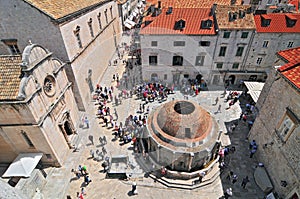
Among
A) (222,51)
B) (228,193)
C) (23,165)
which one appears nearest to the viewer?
(228,193)

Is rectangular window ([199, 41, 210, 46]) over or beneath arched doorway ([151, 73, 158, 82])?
over

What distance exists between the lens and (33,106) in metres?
14.6

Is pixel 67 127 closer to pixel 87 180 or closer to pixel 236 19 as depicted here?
pixel 87 180

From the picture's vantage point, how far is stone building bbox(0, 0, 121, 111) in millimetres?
17656

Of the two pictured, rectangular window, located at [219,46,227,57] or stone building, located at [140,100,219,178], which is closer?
stone building, located at [140,100,219,178]

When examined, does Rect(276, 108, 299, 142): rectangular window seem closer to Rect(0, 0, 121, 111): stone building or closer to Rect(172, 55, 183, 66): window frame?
Rect(172, 55, 183, 66): window frame

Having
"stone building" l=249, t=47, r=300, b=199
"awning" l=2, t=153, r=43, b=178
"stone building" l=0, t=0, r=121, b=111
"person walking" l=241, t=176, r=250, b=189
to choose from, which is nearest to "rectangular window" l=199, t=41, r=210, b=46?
"stone building" l=249, t=47, r=300, b=199

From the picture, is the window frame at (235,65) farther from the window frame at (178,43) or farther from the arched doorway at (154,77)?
the arched doorway at (154,77)

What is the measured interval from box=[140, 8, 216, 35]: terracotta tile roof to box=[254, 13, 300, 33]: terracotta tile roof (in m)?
6.46

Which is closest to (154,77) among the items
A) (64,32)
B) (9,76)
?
(64,32)

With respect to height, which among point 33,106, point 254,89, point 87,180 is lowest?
point 87,180

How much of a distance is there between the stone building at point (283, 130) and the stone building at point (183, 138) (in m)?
4.80

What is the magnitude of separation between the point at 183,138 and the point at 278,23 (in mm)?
21712

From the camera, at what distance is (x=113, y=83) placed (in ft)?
102
